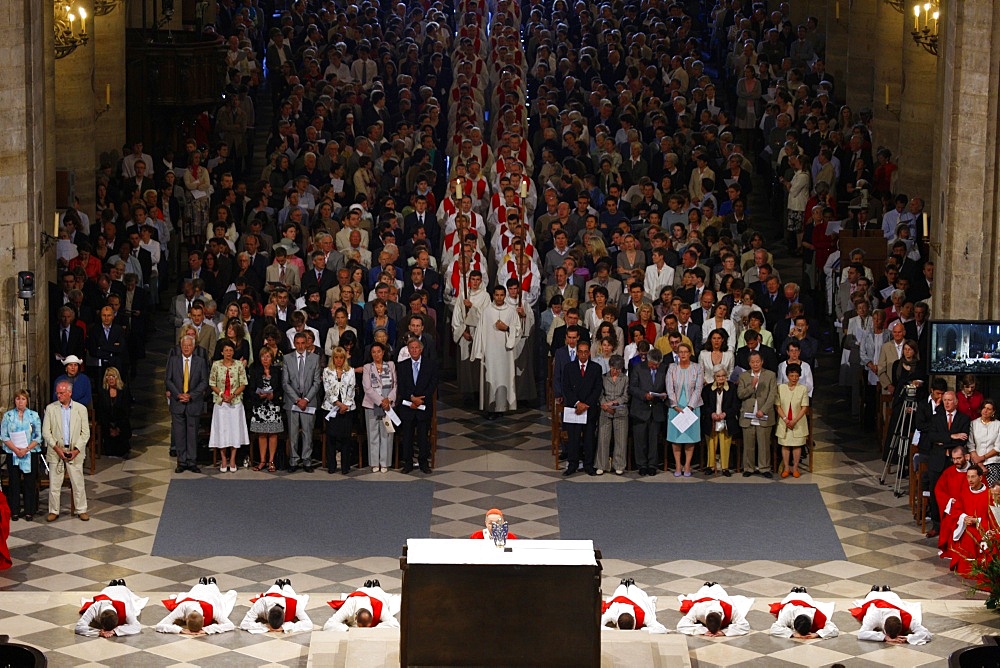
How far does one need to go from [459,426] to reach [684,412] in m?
3.49

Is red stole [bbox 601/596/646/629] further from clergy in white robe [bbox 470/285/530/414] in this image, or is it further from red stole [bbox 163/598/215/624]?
clergy in white robe [bbox 470/285/530/414]

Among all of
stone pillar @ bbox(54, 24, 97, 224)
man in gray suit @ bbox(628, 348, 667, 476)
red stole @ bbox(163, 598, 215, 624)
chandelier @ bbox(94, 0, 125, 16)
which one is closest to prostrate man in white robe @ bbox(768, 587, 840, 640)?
man in gray suit @ bbox(628, 348, 667, 476)

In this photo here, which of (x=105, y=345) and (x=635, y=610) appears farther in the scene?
(x=105, y=345)

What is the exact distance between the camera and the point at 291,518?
19.8 meters

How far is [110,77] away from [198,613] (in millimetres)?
15442

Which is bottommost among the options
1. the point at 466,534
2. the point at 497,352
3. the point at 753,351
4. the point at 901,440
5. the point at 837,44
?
the point at 466,534

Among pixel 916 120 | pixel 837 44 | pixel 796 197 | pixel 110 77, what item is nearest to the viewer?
pixel 916 120

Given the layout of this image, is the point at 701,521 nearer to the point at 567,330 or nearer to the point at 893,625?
the point at 567,330

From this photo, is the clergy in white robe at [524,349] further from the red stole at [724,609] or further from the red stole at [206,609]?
the red stole at [206,609]

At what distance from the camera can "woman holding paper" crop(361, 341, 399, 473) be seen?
21.1m

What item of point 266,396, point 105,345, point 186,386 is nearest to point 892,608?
point 266,396

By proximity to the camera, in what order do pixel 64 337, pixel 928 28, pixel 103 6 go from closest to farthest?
pixel 64 337
pixel 928 28
pixel 103 6

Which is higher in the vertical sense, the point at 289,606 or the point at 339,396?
the point at 339,396

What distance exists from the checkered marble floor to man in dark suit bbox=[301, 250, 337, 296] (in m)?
2.18
